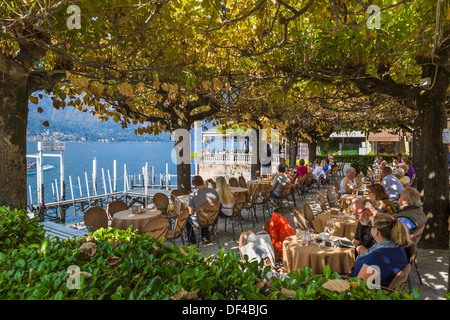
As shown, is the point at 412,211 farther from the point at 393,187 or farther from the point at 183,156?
the point at 183,156

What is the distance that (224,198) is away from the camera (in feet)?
22.1

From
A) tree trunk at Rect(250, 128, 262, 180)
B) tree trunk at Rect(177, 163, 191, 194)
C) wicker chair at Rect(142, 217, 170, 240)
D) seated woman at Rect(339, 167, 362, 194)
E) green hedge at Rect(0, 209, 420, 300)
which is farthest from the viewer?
tree trunk at Rect(250, 128, 262, 180)

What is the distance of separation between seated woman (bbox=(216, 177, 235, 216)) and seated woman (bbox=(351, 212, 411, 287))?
407 centimetres

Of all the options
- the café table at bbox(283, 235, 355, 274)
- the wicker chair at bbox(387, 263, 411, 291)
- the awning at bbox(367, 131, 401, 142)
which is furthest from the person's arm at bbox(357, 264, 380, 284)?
the awning at bbox(367, 131, 401, 142)

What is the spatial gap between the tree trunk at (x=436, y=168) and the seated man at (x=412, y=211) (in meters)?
1.50

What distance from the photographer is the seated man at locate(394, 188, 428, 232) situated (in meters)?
4.26

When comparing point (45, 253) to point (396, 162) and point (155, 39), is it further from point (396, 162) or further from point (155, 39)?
point (396, 162)

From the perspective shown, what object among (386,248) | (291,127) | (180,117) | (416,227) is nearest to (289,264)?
(386,248)

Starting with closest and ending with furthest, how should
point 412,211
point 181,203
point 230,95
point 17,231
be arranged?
point 17,231, point 412,211, point 230,95, point 181,203

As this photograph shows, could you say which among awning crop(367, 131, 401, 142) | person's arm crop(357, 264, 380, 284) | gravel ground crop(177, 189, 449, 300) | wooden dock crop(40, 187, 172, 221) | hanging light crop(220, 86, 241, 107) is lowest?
wooden dock crop(40, 187, 172, 221)

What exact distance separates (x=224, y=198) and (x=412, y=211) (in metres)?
3.75

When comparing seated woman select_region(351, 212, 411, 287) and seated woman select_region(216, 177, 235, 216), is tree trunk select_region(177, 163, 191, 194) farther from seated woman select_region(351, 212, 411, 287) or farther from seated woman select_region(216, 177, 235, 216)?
seated woman select_region(351, 212, 411, 287)

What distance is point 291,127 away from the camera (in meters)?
16.1

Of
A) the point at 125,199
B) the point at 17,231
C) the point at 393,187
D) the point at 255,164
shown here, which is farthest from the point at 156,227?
the point at 125,199
